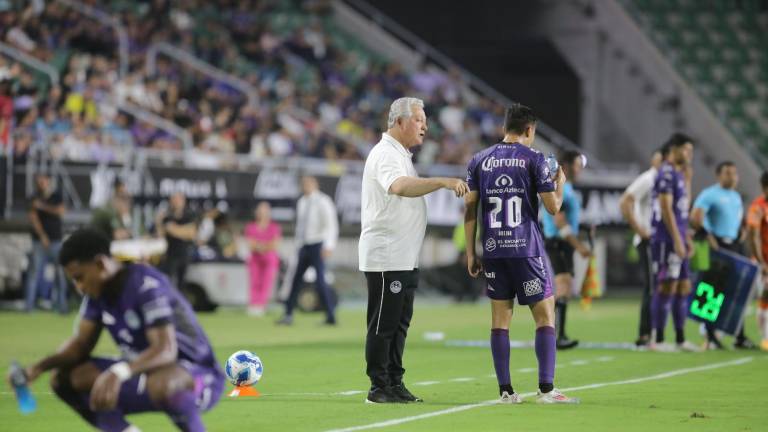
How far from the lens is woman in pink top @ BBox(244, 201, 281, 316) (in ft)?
78.2

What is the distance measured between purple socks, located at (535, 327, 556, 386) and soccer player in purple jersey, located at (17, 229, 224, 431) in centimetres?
351

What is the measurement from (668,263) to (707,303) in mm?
1420

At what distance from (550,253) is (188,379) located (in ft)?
31.3

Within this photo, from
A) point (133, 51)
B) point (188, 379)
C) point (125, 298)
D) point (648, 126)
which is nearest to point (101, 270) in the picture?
point (125, 298)

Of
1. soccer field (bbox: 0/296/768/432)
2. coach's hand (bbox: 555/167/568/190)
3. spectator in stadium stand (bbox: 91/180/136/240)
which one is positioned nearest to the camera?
soccer field (bbox: 0/296/768/432)

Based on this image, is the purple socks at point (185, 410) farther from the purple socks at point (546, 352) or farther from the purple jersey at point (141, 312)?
the purple socks at point (546, 352)

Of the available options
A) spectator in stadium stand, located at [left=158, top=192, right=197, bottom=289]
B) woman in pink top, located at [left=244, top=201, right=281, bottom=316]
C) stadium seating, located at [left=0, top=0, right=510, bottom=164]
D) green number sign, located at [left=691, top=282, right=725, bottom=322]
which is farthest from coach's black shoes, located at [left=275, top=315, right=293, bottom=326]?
green number sign, located at [left=691, top=282, right=725, bottom=322]

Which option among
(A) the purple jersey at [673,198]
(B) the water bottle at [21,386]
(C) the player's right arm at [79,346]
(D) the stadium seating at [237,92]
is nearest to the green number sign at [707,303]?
(A) the purple jersey at [673,198]

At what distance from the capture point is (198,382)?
7.08 meters

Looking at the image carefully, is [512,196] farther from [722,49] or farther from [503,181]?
[722,49]

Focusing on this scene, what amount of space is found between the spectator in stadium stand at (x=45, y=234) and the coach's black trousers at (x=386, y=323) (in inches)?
495

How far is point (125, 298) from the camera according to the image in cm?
691

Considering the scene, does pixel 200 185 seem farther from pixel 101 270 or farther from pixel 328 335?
pixel 101 270

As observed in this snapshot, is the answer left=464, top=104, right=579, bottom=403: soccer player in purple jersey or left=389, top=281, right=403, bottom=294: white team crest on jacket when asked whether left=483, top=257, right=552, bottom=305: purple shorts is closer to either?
left=464, top=104, right=579, bottom=403: soccer player in purple jersey
